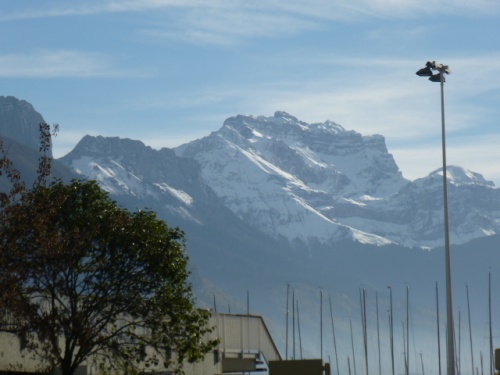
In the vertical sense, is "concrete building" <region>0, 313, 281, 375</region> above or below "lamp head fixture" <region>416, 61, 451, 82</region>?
below

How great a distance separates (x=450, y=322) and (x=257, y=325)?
24.6 metres

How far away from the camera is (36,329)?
48.8 metres

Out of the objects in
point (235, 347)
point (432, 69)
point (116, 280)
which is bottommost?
point (235, 347)

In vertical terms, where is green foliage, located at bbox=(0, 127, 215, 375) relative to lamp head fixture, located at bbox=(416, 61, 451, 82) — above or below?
below

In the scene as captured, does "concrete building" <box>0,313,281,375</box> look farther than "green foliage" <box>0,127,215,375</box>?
Yes

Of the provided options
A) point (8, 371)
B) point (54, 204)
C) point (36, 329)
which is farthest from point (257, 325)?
point (54, 204)

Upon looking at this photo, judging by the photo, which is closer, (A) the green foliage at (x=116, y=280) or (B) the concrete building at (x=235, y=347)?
(A) the green foliage at (x=116, y=280)

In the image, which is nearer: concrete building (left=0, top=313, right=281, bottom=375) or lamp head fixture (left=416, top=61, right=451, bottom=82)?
lamp head fixture (left=416, top=61, right=451, bottom=82)

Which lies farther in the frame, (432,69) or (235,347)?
(235,347)

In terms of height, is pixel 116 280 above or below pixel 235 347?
above

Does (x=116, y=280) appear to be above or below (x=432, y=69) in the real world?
below

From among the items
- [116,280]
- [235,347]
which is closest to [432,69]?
[116,280]

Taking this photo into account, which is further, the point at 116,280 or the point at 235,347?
the point at 235,347

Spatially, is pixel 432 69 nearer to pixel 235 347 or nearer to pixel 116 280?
pixel 116 280
